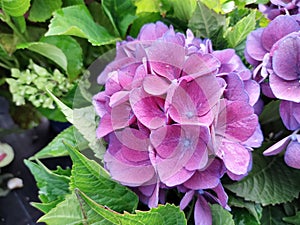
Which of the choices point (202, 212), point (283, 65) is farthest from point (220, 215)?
point (283, 65)

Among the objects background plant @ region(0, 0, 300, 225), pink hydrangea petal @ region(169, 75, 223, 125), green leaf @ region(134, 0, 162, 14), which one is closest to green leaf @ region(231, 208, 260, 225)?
background plant @ region(0, 0, 300, 225)

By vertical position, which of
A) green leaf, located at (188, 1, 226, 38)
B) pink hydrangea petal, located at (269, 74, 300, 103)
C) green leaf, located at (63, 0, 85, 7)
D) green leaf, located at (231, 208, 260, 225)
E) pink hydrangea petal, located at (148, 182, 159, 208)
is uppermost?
green leaf, located at (63, 0, 85, 7)

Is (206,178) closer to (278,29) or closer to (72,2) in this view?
(278,29)

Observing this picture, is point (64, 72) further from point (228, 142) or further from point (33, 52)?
point (228, 142)

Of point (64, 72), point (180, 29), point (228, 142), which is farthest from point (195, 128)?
point (64, 72)

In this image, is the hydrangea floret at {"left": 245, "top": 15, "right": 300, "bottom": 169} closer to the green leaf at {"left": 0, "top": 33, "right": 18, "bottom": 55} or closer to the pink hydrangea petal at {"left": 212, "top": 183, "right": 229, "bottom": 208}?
the pink hydrangea petal at {"left": 212, "top": 183, "right": 229, "bottom": 208}

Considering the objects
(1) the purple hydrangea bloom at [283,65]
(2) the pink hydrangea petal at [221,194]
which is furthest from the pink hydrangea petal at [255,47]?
(2) the pink hydrangea petal at [221,194]

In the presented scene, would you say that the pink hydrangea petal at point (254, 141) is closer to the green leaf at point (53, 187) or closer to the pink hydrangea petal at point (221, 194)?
the pink hydrangea petal at point (221, 194)
